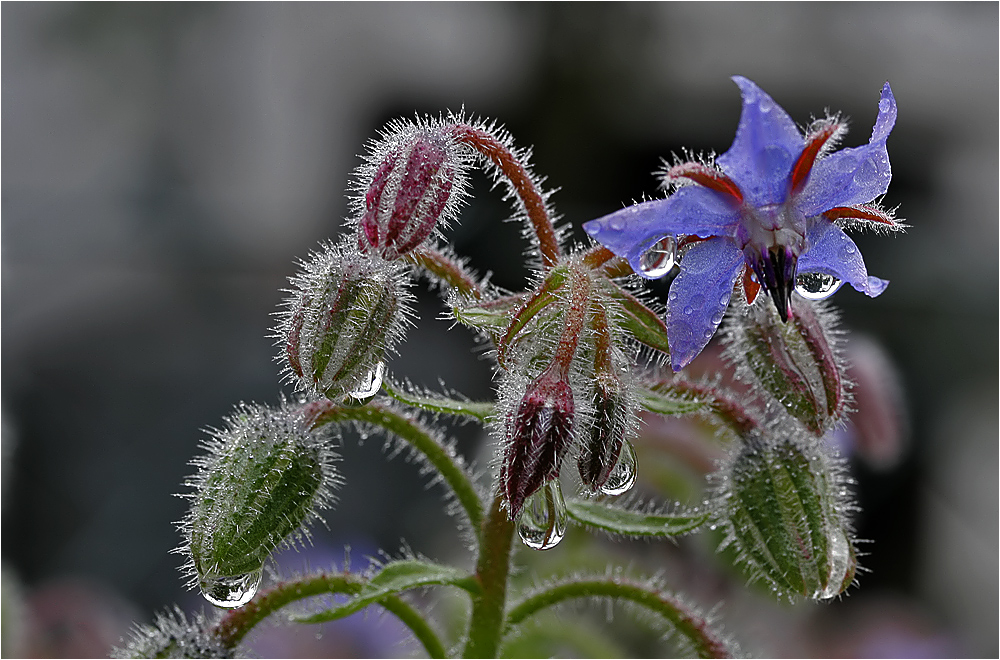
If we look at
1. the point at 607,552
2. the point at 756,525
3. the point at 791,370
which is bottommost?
Answer: the point at 756,525

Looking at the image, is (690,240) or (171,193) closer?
(690,240)

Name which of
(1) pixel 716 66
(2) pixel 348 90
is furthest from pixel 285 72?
(1) pixel 716 66

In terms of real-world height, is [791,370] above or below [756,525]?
above

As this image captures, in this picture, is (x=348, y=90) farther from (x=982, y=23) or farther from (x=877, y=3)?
(x=982, y=23)

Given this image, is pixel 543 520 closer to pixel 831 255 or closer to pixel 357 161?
pixel 831 255

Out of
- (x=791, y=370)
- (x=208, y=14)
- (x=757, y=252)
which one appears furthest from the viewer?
(x=208, y=14)

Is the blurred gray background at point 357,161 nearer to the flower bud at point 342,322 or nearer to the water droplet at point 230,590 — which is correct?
the water droplet at point 230,590
